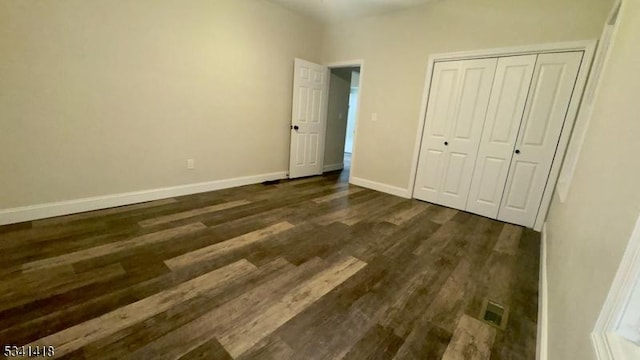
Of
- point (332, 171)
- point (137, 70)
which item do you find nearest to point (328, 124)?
point (332, 171)

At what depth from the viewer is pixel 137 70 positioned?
277 centimetres

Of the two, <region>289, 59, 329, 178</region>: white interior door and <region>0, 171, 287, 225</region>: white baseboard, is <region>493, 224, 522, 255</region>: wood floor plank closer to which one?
<region>289, 59, 329, 178</region>: white interior door

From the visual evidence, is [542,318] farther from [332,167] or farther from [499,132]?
[332,167]

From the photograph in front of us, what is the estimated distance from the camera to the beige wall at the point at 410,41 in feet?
8.82

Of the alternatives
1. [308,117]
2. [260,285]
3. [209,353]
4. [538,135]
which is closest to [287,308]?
[260,285]

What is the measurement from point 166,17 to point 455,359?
3.93 m

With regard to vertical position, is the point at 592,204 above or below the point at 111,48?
below

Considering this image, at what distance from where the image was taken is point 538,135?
2.90m

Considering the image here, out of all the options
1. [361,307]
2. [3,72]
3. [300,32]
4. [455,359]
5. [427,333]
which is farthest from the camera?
[300,32]

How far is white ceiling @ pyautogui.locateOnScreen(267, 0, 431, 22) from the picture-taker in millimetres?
3518

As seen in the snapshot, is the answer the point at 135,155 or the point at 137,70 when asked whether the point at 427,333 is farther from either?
the point at 137,70

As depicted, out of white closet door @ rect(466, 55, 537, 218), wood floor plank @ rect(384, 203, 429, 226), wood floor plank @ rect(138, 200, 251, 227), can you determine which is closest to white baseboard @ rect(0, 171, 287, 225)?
wood floor plank @ rect(138, 200, 251, 227)

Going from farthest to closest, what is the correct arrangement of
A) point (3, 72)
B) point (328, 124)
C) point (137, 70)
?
1. point (328, 124)
2. point (137, 70)
3. point (3, 72)

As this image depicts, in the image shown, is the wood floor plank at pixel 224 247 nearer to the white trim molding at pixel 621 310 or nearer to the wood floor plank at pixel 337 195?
the wood floor plank at pixel 337 195
